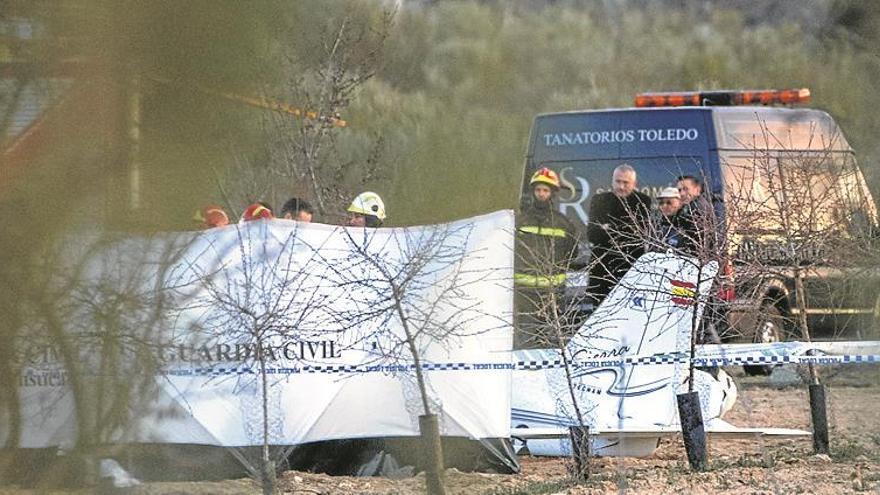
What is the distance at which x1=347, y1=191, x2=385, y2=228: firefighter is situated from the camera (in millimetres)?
8219

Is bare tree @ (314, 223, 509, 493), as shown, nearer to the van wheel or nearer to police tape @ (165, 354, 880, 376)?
police tape @ (165, 354, 880, 376)

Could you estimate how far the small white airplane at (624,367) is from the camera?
775 cm

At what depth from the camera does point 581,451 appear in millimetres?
7438

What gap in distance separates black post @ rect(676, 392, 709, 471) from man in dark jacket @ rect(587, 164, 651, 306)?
0.85m

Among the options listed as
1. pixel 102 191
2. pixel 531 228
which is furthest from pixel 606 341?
pixel 102 191

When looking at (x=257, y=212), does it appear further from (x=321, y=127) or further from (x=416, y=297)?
(x=321, y=127)

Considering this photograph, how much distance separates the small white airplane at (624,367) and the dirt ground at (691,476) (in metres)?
0.20

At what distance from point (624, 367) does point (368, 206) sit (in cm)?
165

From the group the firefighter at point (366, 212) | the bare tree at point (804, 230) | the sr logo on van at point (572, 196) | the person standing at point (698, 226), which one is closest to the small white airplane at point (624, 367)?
the person standing at point (698, 226)

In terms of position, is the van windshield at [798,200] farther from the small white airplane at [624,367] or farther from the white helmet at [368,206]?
the white helmet at [368,206]

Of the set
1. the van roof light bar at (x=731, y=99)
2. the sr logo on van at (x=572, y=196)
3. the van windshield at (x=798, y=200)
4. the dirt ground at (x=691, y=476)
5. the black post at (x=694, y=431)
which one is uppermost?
the van roof light bar at (x=731, y=99)

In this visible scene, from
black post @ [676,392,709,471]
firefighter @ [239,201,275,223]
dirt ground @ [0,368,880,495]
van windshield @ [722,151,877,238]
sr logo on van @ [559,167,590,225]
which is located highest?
sr logo on van @ [559,167,590,225]

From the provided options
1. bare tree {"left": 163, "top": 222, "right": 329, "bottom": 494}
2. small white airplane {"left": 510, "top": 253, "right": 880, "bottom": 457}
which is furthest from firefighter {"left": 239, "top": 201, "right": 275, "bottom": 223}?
small white airplane {"left": 510, "top": 253, "right": 880, "bottom": 457}

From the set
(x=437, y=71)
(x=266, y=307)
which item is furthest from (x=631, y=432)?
(x=437, y=71)
